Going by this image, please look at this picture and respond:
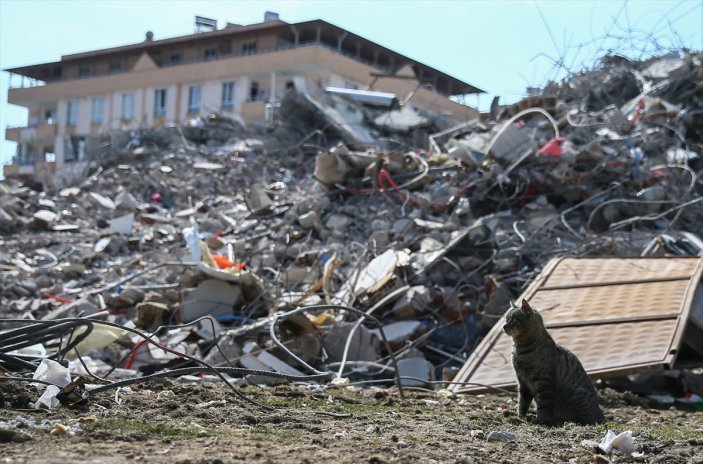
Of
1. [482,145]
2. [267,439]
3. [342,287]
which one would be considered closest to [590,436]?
[267,439]

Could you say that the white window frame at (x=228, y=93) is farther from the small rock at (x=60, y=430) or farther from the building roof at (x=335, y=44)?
the small rock at (x=60, y=430)

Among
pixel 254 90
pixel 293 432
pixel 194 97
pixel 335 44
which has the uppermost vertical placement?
pixel 335 44

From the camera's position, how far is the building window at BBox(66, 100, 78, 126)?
48.9m

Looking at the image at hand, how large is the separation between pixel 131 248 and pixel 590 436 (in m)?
9.70

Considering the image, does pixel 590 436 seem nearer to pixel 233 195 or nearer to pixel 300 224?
pixel 300 224

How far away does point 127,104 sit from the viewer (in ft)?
152

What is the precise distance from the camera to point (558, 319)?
834 centimetres

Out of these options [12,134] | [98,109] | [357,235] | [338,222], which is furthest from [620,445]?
[12,134]

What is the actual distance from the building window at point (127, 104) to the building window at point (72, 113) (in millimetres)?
3822

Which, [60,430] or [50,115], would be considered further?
[50,115]

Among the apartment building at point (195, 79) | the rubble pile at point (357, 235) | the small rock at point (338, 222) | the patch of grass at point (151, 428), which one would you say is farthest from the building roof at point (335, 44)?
the patch of grass at point (151, 428)

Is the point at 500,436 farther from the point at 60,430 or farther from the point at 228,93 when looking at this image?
the point at 228,93

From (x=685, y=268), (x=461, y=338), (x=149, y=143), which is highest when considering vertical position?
(x=149, y=143)

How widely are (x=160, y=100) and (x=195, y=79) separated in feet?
8.61
